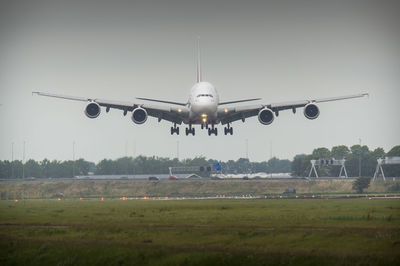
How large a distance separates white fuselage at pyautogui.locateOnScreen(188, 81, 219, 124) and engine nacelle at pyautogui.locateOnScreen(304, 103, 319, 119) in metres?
11.1

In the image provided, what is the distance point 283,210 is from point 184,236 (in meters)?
20.8

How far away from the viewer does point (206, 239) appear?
43469mm

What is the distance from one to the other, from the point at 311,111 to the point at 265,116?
5.68m

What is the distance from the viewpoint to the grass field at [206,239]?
3762 cm

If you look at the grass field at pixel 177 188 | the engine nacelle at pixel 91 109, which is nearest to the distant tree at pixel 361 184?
the grass field at pixel 177 188

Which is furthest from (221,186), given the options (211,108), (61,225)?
(61,225)

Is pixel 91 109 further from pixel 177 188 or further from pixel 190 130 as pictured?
pixel 177 188

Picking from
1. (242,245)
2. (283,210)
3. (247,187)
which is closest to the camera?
(242,245)

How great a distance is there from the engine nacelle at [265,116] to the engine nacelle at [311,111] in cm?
428

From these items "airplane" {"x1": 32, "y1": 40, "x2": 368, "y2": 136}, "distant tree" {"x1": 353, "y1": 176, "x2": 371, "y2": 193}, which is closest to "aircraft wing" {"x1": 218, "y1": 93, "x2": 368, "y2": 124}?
"airplane" {"x1": 32, "y1": 40, "x2": 368, "y2": 136}

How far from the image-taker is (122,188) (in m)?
135

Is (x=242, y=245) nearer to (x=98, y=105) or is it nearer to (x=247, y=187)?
(x=98, y=105)

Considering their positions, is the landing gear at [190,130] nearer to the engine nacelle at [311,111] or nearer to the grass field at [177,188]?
the engine nacelle at [311,111]

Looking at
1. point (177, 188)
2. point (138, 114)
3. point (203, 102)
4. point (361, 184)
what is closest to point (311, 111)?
point (203, 102)
